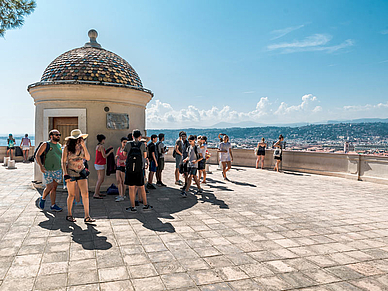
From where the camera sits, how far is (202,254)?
156 inches

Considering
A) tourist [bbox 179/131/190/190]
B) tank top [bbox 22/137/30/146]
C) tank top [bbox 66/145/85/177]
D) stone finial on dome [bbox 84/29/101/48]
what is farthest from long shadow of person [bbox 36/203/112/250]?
tank top [bbox 22/137/30/146]

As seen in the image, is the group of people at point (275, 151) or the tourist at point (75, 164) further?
the group of people at point (275, 151)

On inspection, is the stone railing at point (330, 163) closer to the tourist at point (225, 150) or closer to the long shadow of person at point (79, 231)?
the long shadow of person at point (79, 231)

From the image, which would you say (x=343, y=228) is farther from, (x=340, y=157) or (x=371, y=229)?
(x=340, y=157)

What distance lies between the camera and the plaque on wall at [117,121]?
27.1 feet

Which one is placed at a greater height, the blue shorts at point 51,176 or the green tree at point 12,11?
the green tree at point 12,11

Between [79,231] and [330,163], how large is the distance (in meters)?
10.8

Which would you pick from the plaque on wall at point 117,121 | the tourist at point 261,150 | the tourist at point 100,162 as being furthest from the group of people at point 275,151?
the tourist at point 100,162

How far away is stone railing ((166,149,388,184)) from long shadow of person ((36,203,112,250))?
33.7 feet

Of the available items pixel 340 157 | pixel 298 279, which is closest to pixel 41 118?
pixel 298 279

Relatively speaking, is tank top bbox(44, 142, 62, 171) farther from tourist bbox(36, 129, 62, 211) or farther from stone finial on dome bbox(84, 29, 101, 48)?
stone finial on dome bbox(84, 29, 101, 48)

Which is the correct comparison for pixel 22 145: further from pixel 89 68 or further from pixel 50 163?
pixel 50 163

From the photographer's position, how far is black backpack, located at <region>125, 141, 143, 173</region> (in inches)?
237

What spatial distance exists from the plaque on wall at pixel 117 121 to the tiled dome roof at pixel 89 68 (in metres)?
1.06
